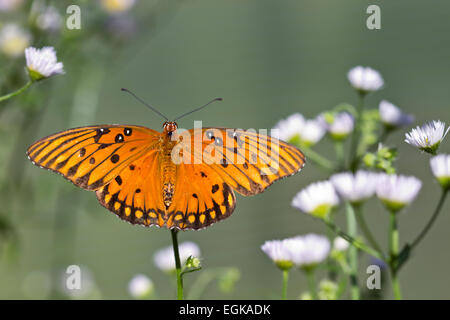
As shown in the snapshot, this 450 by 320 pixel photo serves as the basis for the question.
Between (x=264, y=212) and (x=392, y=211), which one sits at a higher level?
(x=264, y=212)

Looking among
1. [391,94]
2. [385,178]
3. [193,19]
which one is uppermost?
[193,19]

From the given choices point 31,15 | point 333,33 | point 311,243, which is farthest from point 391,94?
point 311,243

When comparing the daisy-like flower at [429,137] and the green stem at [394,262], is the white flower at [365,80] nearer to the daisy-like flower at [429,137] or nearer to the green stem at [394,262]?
the daisy-like flower at [429,137]

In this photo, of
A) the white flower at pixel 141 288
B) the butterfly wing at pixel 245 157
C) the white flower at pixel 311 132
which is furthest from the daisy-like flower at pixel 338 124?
the white flower at pixel 141 288

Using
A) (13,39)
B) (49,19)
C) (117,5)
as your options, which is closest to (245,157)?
(49,19)

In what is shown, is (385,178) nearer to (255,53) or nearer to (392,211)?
(392,211)

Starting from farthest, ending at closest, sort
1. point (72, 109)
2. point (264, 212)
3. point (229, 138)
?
point (264, 212) < point (72, 109) < point (229, 138)

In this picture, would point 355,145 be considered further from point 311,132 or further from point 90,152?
point 90,152
